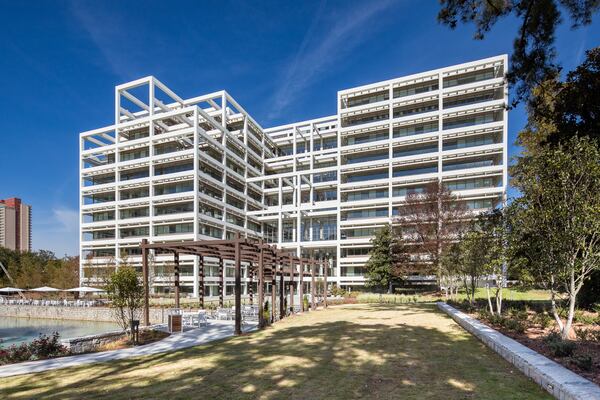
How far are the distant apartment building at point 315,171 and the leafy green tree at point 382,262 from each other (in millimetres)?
9536

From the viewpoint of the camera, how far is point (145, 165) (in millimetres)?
59500

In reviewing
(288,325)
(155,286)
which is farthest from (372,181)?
(288,325)

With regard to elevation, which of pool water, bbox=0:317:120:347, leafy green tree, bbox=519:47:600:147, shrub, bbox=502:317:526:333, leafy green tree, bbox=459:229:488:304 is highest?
leafy green tree, bbox=519:47:600:147

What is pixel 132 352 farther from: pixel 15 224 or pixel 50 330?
pixel 15 224

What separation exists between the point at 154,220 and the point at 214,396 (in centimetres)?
5291

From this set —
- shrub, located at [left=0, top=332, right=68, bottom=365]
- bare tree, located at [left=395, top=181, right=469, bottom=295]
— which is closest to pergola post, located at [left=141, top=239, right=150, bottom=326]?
shrub, located at [left=0, top=332, right=68, bottom=365]

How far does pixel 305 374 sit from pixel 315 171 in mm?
55993

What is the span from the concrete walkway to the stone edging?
991 centimetres

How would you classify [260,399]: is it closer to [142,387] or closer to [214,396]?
[214,396]

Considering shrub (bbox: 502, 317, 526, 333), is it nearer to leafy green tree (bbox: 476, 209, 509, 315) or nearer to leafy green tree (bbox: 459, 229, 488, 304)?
leafy green tree (bbox: 476, 209, 509, 315)

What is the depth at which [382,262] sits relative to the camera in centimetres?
4669

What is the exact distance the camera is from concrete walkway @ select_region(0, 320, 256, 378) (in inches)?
414

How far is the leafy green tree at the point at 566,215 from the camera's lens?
10.5m

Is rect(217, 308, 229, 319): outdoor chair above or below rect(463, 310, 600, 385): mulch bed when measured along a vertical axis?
below
